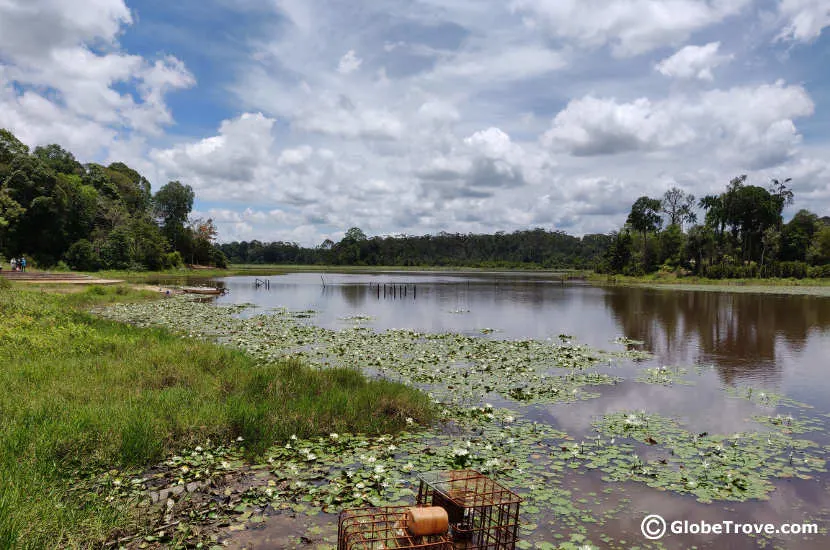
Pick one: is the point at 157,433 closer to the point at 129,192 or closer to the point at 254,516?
the point at 254,516

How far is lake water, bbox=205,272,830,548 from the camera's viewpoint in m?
7.03

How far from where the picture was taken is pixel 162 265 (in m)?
79.8

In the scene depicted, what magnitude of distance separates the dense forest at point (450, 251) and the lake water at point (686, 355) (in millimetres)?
135213

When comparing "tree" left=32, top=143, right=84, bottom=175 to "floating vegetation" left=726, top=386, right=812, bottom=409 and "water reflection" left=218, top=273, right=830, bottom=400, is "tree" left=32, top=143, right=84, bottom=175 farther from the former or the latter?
"floating vegetation" left=726, top=386, right=812, bottom=409

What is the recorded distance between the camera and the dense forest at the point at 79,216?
57.1 meters

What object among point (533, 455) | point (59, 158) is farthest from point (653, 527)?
point (59, 158)

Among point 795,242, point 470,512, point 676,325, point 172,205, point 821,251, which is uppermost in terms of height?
point 172,205

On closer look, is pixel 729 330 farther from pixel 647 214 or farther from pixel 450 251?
pixel 450 251

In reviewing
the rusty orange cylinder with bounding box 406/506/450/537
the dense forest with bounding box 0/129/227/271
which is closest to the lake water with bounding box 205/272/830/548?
the rusty orange cylinder with bounding box 406/506/450/537

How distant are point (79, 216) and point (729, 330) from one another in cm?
7741

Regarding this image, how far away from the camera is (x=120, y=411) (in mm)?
7961

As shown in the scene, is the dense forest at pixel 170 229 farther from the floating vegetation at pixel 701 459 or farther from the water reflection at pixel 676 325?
the floating vegetation at pixel 701 459

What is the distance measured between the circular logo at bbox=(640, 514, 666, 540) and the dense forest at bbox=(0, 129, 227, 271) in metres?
45.6

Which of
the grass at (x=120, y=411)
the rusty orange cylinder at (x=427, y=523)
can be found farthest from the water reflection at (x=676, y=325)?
the rusty orange cylinder at (x=427, y=523)
